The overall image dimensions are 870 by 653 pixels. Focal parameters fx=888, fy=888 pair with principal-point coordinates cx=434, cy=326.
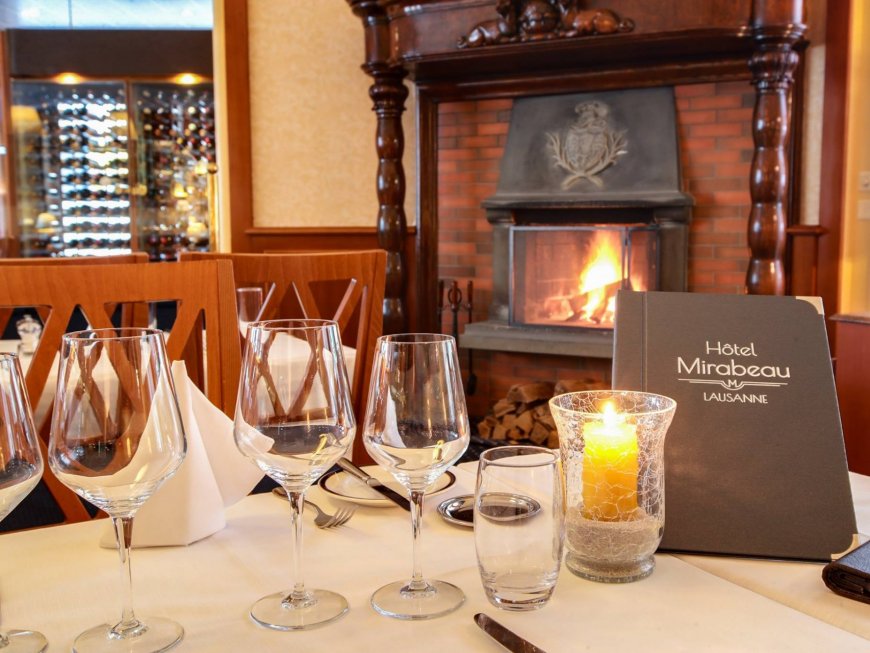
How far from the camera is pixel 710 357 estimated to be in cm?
83

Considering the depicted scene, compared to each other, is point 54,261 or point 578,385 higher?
point 54,261

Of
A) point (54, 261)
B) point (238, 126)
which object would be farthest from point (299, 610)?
point (238, 126)

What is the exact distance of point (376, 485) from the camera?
3.14 ft

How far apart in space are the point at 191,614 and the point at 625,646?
12.7 inches

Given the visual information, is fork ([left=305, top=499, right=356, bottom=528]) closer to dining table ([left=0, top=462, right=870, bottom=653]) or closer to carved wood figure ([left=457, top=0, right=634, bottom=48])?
dining table ([left=0, top=462, right=870, bottom=653])

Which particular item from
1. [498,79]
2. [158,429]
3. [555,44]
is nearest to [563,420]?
[158,429]

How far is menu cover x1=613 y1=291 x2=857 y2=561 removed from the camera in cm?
79

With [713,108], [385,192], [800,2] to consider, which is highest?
[800,2]

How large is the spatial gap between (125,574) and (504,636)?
268 millimetres

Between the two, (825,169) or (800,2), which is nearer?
(800,2)

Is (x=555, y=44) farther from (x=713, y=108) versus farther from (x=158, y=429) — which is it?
(x=158, y=429)

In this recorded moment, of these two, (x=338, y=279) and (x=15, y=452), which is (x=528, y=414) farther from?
(x=15, y=452)

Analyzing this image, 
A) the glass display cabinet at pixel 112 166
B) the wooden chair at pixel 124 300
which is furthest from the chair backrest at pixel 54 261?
the glass display cabinet at pixel 112 166

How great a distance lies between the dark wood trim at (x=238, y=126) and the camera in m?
4.33
